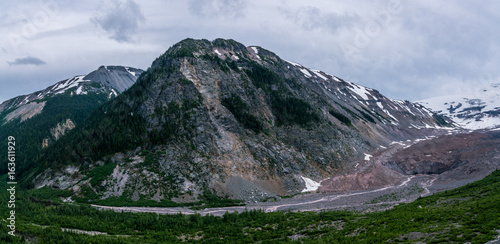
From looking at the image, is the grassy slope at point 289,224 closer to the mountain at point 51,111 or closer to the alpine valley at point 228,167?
the alpine valley at point 228,167

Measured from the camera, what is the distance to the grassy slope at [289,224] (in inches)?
861

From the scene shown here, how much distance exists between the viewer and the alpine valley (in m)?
32.7

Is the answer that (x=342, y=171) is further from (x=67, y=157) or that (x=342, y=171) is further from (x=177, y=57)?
(x=67, y=157)

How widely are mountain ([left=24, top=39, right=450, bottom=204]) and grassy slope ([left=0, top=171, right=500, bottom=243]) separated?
14.0 metres

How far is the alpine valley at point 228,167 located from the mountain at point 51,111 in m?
1.38

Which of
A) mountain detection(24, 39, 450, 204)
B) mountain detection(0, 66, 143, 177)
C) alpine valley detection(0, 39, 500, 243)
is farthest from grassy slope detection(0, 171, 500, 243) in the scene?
mountain detection(0, 66, 143, 177)

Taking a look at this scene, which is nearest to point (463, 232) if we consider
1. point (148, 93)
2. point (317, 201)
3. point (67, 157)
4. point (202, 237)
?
point (202, 237)

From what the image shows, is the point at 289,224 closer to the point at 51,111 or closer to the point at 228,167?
the point at 228,167

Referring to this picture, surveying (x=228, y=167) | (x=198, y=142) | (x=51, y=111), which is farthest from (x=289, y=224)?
(x=51, y=111)

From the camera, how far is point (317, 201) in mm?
52906

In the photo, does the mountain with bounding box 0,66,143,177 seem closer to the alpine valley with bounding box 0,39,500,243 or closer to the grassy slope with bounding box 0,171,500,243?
the alpine valley with bounding box 0,39,500,243

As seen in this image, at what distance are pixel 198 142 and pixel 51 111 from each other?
9867cm

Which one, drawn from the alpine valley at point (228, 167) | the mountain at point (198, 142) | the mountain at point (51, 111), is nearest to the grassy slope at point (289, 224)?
the alpine valley at point (228, 167)

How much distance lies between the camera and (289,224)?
32.9 metres
